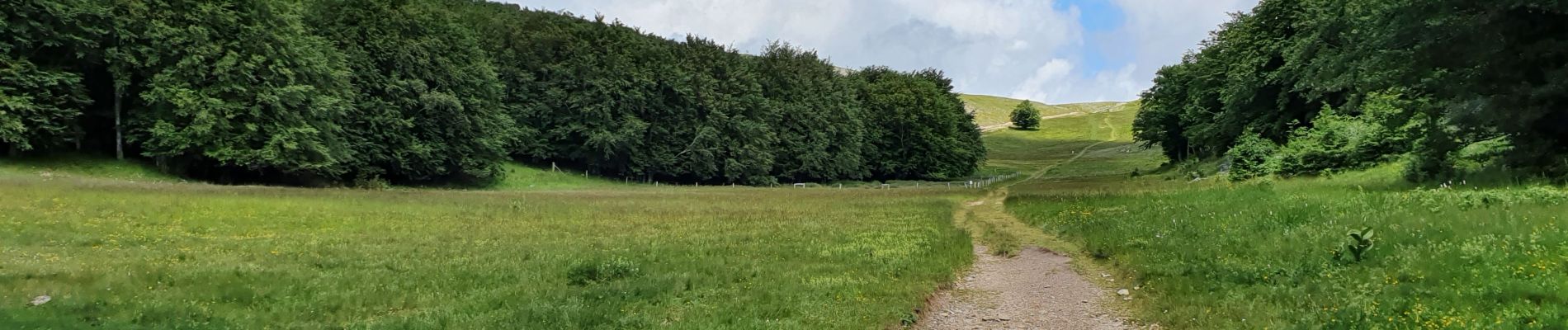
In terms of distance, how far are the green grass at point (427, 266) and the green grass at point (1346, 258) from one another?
3.38 meters

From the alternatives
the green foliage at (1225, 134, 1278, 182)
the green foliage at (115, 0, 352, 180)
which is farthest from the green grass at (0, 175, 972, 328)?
the green foliage at (1225, 134, 1278, 182)

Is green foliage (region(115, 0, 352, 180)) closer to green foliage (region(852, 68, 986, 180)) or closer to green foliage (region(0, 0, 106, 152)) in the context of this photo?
green foliage (region(0, 0, 106, 152))

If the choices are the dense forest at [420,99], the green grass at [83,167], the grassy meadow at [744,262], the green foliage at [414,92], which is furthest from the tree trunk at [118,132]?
the grassy meadow at [744,262]

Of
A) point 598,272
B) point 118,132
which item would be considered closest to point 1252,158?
point 598,272

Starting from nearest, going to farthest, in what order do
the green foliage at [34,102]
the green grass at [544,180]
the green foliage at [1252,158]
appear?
the green foliage at [34,102] → the green foliage at [1252,158] → the green grass at [544,180]

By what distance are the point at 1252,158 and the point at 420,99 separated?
49.0m

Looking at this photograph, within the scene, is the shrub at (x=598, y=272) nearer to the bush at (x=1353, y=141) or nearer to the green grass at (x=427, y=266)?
the green grass at (x=427, y=266)

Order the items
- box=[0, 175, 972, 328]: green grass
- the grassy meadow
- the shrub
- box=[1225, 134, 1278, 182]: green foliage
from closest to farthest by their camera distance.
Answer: the grassy meadow
box=[0, 175, 972, 328]: green grass
the shrub
box=[1225, 134, 1278, 182]: green foliage

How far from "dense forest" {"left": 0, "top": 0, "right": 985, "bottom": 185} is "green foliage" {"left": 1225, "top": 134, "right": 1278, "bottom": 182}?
141ft

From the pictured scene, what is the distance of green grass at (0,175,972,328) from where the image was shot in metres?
9.18

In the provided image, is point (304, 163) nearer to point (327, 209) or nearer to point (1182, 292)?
point (327, 209)

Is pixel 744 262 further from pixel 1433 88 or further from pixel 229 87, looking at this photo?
pixel 229 87

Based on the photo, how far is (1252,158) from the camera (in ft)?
113

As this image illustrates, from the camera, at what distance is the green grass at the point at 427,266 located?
918cm
